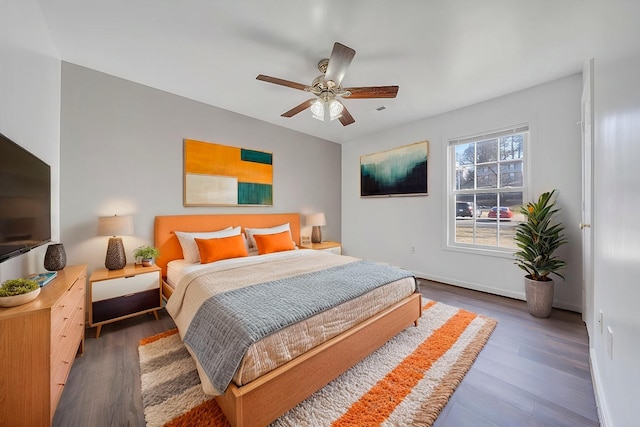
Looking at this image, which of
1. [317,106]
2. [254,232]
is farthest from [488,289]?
[254,232]

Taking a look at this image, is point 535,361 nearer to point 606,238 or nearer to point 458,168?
point 606,238

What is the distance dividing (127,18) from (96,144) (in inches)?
55.4

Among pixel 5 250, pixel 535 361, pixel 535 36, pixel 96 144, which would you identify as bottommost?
pixel 535 361

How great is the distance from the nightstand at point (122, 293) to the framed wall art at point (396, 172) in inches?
143

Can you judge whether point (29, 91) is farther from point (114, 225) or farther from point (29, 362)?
point (29, 362)

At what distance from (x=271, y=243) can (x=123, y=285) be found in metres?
1.62

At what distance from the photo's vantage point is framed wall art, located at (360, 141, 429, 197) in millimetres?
3900

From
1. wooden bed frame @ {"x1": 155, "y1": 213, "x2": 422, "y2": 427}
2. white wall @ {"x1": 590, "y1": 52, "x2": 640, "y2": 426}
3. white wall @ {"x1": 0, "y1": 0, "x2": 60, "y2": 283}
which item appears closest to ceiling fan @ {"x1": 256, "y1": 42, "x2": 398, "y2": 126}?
white wall @ {"x1": 590, "y1": 52, "x2": 640, "y2": 426}

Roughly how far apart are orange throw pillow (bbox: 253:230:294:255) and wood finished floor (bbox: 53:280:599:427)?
1309 mm

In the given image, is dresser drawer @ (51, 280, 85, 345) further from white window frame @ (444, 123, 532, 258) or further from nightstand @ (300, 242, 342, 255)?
white window frame @ (444, 123, 532, 258)

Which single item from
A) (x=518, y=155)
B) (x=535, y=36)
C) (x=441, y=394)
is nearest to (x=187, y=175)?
(x=441, y=394)

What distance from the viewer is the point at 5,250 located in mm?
1146

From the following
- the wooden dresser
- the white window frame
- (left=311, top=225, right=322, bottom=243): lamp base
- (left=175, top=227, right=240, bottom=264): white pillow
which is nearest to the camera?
the wooden dresser

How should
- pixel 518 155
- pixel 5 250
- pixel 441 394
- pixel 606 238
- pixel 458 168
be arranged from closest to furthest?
1. pixel 5 250
2. pixel 606 238
3. pixel 441 394
4. pixel 518 155
5. pixel 458 168
